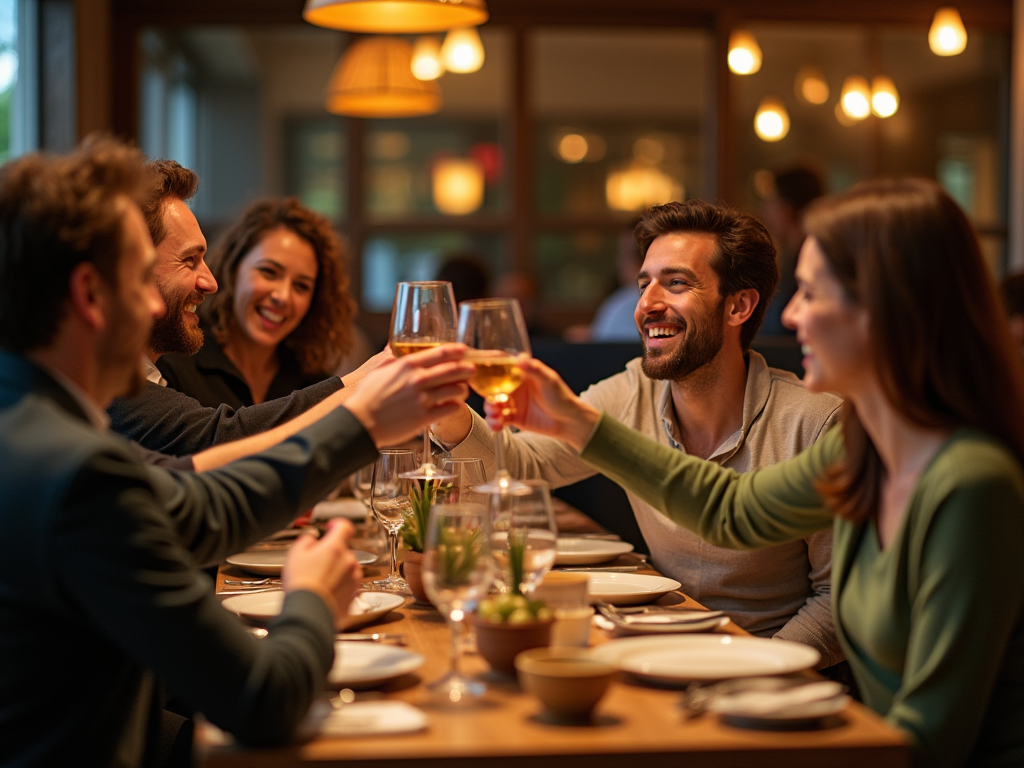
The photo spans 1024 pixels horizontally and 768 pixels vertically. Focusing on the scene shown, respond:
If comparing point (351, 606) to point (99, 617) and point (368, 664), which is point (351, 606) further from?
point (99, 617)

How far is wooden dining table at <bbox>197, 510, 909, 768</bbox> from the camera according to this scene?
1119 millimetres

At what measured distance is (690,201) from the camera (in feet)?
8.30

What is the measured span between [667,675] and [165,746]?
99 cm

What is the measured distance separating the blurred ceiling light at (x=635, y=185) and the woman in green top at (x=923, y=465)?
9.92 metres

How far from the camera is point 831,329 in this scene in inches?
57.8

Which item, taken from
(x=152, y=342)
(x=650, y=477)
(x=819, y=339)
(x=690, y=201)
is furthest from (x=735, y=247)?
(x=152, y=342)

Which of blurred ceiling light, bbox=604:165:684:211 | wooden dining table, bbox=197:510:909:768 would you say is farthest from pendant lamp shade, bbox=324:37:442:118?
blurred ceiling light, bbox=604:165:684:211

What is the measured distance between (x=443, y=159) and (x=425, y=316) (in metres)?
9.41

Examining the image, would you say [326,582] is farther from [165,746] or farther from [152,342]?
[152,342]

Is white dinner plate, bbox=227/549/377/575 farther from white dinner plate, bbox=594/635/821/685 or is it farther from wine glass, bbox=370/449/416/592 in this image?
white dinner plate, bbox=594/635/821/685

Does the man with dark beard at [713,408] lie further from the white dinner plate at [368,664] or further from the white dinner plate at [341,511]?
the white dinner plate at [368,664]

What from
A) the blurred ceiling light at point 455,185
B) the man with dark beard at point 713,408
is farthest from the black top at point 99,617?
the blurred ceiling light at point 455,185

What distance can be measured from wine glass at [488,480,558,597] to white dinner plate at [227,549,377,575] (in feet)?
2.16

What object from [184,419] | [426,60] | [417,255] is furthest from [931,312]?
[417,255]
